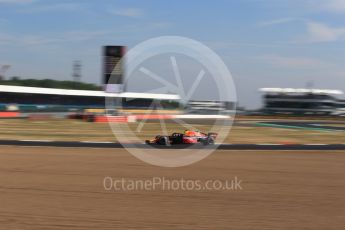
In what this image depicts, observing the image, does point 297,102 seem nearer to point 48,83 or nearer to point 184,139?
point 48,83

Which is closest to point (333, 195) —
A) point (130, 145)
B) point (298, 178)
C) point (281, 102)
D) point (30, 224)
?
point (298, 178)

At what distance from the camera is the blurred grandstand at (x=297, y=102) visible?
86812mm

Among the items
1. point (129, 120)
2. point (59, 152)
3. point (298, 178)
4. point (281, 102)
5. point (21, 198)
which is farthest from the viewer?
point (281, 102)

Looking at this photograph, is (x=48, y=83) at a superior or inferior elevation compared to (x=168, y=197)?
superior

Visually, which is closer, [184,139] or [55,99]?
[184,139]

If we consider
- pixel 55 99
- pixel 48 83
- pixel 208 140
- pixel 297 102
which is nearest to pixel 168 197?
pixel 208 140

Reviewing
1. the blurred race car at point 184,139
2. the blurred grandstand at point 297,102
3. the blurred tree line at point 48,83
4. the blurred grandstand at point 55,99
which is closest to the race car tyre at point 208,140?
the blurred race car at point 184,139

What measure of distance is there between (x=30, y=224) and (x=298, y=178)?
5705 mm

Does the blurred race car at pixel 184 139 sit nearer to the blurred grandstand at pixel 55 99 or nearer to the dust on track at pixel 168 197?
the dust on track at pixel 168 197

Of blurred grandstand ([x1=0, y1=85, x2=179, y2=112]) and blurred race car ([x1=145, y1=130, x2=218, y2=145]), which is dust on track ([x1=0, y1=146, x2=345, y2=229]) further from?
blurred grandstand ([x1=0, y1=85, x2=179, y2=112])

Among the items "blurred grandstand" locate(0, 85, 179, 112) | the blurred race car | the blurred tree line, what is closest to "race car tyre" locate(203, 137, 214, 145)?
the blurred race car

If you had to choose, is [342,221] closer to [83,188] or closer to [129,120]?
[83,188]

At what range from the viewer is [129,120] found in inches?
1569

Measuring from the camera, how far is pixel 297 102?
87.4 metres
